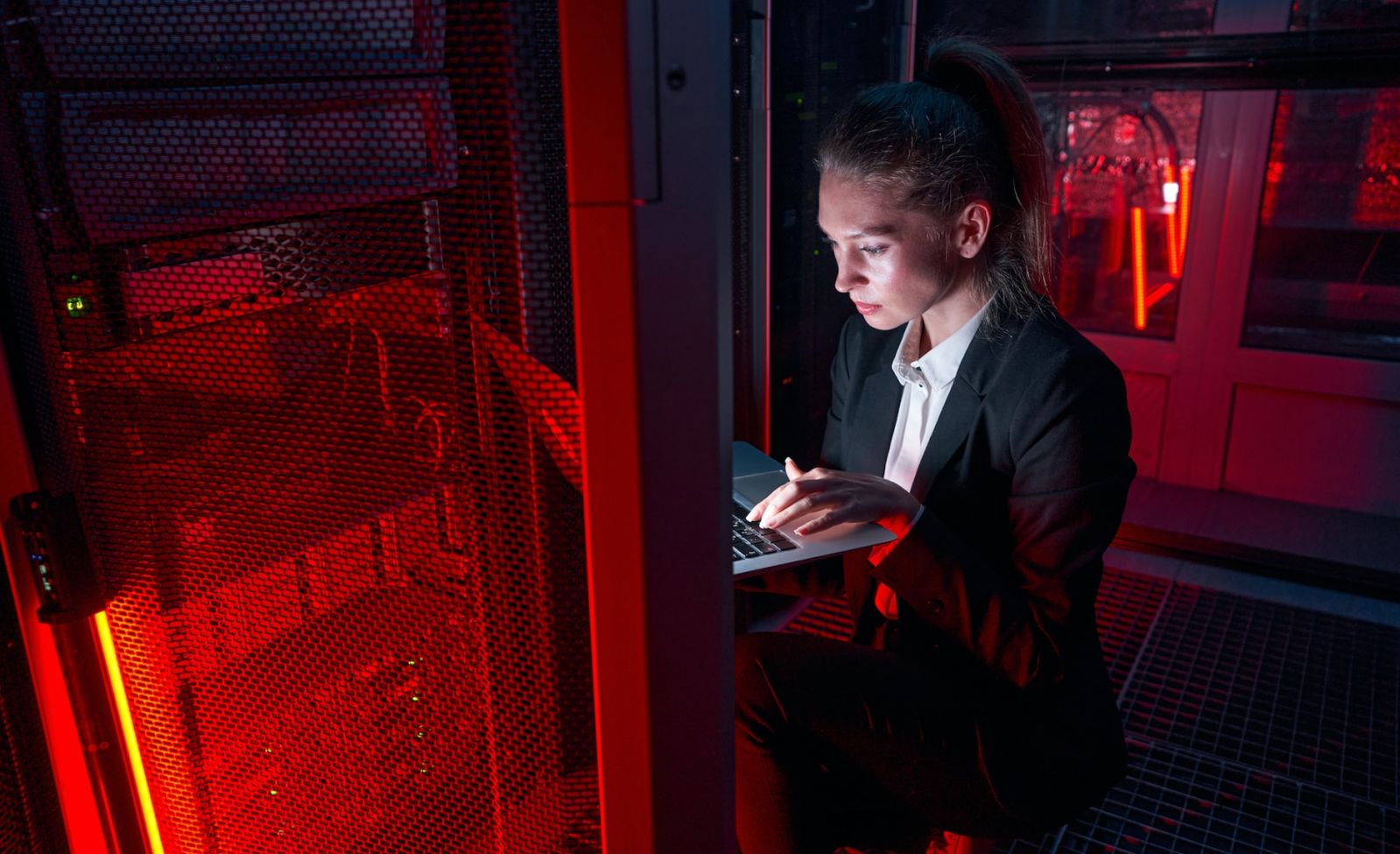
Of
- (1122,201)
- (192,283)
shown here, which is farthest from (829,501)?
(1122,201)

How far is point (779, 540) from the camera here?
126cm

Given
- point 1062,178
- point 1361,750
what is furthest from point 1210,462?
point 1361,750

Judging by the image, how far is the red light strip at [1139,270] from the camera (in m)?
3.89

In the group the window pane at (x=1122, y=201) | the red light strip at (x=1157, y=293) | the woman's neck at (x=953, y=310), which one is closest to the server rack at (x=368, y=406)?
the woman's neck at (x=953, y=310)

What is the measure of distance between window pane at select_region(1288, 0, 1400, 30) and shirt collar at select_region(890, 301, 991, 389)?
211 centimetres

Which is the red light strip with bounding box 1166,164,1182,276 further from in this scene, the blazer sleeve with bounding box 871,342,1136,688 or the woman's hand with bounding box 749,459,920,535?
the woman's hand with bounding box 749,459,920,535

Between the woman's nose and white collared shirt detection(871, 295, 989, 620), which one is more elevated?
the woman's nose

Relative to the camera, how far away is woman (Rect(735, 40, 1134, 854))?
1.32 metres

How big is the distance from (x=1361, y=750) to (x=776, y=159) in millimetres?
1935

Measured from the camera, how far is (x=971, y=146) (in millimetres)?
1466

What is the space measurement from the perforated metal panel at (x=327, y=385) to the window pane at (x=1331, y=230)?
3.68 metres

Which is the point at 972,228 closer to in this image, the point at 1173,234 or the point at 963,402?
the point at 963,402

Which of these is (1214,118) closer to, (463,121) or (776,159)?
(776,159)

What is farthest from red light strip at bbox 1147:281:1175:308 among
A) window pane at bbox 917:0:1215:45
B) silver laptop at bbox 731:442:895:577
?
silver laptop at bbox 731:442:895:577
